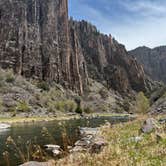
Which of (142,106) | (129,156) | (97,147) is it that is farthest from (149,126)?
(142,106)

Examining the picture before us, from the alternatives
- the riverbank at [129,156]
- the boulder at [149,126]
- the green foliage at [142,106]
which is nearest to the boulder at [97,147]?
the riverbank at [129,156]

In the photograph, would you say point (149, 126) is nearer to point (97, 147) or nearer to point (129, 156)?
point (97, 147)

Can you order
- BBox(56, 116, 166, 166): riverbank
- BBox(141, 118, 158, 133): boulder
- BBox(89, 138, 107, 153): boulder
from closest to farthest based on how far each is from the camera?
BBox(56, 116, 166, 166): riverbank
BBox(89, 138, 107, 153): boulder
BBox(141, 118, 158, 133): boulder

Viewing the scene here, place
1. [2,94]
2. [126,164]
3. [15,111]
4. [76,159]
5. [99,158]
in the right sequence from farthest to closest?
[2,94], [15,111], [76,159], [99,158], [126,164]

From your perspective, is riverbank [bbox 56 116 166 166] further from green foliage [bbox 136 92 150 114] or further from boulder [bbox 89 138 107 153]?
green foliage [bbox 136 92 150 114]

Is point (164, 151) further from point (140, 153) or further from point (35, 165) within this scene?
point (35, 165)

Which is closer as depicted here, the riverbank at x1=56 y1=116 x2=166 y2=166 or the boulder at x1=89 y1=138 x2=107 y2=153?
the riverbank at x1=56 y1=116 x2=166 y2=166

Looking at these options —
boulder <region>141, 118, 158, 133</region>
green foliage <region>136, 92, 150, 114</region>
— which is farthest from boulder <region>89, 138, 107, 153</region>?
green foliage <region>136, 92, 150, 114</region>

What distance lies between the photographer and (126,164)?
43.4 ft

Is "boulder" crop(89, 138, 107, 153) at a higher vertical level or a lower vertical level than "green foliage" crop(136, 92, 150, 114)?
lower

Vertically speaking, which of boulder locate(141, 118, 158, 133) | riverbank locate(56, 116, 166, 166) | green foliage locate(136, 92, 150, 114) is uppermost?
green foliage locate(136, 92, 150, 114)

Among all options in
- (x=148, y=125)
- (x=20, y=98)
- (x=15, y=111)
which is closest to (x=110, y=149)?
(x=148, y=125)

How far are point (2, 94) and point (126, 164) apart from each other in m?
183

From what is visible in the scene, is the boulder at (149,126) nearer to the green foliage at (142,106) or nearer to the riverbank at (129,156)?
the riverbank at (129,156)
